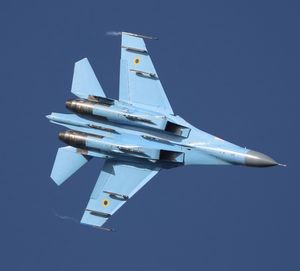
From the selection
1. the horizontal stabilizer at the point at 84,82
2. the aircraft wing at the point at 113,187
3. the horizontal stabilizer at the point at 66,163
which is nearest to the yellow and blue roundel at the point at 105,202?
the aircraft wing at the point at 113,187

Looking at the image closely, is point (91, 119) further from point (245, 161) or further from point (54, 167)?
point (245, 161)

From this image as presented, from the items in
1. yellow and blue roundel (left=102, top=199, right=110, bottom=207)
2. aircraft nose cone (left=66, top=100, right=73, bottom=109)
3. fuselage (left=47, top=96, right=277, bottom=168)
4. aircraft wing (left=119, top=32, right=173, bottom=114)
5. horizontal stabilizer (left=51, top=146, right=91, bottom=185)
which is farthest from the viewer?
yellow and blue roundel (left=102, top=199, right=110, bottom=207)

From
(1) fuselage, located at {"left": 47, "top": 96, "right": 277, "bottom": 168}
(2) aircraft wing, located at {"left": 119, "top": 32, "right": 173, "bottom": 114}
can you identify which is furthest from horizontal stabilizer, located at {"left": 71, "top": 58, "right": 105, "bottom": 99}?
(2) aircraft wing, located at {"left": 119, "top": 32, "right": 173, "bottom": 114}

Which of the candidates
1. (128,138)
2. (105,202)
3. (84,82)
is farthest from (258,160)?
(84,82)

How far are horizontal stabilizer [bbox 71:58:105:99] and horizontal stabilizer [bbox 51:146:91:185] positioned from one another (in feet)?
5.87

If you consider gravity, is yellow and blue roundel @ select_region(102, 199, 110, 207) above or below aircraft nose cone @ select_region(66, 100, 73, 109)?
below

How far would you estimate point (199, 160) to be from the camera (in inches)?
1324

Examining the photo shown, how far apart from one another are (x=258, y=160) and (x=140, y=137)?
371 centimetres

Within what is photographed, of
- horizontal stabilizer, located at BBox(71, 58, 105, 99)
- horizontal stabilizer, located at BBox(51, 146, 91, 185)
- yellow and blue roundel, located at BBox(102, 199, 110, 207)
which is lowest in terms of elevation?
yellow and blue roundel, located at BBox(102, 199, 110, 207)

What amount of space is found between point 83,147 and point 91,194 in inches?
62.2

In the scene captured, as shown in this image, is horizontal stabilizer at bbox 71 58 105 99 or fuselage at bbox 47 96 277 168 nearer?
fuselage at bbox 47 96 277 168

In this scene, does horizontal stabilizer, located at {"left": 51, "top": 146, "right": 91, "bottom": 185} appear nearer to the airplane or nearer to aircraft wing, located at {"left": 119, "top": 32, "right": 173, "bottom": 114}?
the airplane

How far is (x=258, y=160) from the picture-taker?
33.0 meters

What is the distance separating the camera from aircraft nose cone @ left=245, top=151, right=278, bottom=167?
32.9 metres
